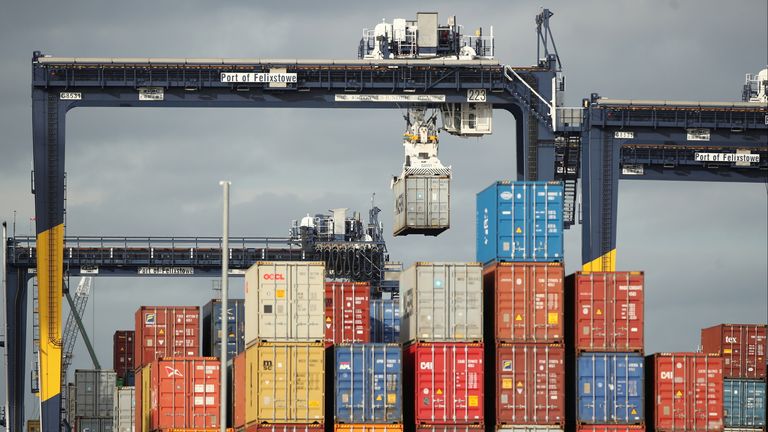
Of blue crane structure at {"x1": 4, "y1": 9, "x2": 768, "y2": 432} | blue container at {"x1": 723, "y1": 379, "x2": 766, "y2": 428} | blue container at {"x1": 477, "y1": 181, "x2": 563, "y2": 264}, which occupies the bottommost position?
blue container at {"x1": 723, "y1": 379, "x2": 766, "y2": 428}

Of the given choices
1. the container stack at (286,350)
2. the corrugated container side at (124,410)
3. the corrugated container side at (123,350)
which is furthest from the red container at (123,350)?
the container stack at (286,350)

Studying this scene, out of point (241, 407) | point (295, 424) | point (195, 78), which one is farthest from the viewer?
point (195, 78)

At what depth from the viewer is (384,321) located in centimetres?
8119

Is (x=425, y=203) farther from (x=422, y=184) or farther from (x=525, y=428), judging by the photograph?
(x=525, y=428)

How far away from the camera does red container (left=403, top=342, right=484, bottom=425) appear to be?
66062mm

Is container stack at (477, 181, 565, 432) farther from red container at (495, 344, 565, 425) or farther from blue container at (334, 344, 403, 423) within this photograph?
blue container at (334, 344, 403, 423)

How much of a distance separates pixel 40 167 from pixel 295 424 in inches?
1012

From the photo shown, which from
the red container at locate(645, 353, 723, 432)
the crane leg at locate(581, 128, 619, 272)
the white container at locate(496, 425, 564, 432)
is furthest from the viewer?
the crane leg at locate(581, 128, 619, 272)

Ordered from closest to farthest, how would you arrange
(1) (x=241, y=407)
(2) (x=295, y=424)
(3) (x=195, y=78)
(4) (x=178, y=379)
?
(2) (x=295, y=424) → (1) (x=241, y=407) → (4) (x=178, y=379) → (3) (x=195, y=78)

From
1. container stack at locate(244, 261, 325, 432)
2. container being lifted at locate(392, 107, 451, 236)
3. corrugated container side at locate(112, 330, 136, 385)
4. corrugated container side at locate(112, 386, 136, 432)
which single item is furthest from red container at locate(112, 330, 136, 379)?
container stack at locate(244, 261, 325, 432)

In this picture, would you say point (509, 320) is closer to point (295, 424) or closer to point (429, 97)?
point (295, 424)

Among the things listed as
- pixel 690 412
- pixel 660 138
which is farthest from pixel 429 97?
pixel 690 412

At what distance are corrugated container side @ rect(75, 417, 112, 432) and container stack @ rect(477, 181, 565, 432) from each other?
51585 mm

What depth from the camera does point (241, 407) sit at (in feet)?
231
